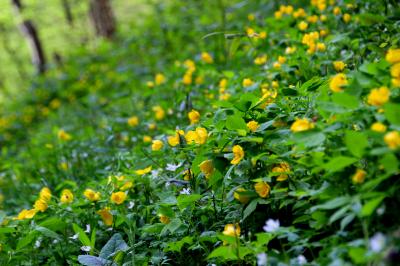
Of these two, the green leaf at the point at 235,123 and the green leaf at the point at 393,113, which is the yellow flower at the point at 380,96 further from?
the green leaf at the point at 235,123

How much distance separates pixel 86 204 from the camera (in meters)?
2.19

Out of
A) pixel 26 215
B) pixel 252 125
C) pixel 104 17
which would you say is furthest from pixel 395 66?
pixel 104 17

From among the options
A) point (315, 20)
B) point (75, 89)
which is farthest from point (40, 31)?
point (315, 20)

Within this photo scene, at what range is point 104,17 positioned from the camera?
9.19 m

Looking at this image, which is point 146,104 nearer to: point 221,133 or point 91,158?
point 91,158

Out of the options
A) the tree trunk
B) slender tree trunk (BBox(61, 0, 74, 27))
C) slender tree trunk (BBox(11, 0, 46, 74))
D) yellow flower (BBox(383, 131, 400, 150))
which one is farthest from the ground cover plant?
slender tree trunk (BBox(61, 0, 74, 27))

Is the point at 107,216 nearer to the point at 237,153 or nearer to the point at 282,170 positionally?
the point at 237,153

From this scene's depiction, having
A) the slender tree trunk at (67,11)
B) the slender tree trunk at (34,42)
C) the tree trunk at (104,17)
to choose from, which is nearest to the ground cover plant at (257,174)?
the tree trunk at (104,17)

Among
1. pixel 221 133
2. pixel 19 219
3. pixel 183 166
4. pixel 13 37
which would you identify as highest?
pixel 221 133

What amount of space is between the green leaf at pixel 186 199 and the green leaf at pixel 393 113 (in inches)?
31.0

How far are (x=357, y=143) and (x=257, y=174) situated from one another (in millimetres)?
510

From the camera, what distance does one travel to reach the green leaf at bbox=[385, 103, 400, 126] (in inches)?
48.7

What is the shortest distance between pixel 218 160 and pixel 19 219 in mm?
1130

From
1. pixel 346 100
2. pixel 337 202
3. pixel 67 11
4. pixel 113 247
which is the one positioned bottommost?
pixel 67 11
